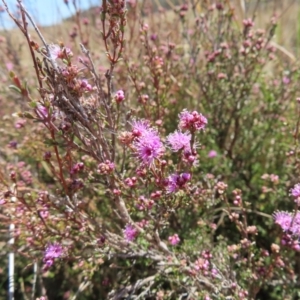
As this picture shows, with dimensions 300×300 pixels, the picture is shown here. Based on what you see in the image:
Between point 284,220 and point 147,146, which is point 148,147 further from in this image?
point 284,220

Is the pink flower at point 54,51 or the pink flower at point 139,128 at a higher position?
the pink flower at point 54,51

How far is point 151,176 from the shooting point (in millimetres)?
1292

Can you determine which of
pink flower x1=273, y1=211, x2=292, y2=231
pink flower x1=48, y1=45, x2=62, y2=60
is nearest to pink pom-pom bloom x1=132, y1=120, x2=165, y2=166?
pink flower x1=48, y1=45, x2=62, y2=60

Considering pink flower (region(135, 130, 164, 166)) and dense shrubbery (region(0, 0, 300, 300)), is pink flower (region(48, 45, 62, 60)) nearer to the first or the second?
dense shrubbery (region(0, 0, 300, 300))

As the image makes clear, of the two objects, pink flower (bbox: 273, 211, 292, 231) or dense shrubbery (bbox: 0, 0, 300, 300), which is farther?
pink flower (bbox: 273, 211, 292, 231)

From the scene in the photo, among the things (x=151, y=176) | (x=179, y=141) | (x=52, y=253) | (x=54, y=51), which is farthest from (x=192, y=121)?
(x=52, y=253)

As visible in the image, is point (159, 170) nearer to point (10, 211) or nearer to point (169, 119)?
point (10, 211)

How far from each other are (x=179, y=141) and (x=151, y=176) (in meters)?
0.15

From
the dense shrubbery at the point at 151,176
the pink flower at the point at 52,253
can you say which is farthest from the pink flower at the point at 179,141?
the pink flower at the point at 52,253

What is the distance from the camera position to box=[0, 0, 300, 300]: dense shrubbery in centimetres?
121

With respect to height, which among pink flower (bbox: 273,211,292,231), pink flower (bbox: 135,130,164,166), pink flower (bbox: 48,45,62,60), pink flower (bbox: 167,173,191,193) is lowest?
pink flower (bbox: 273,211,292,231)

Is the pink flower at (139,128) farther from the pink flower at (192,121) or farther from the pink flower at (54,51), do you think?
the pink flower at (54,51)

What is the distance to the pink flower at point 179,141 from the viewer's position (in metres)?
1.22

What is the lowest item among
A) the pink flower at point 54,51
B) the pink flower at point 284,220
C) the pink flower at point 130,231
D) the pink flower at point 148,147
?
the pink flower at point 284,220
